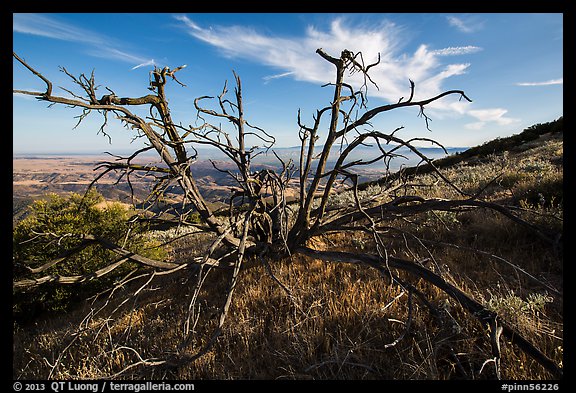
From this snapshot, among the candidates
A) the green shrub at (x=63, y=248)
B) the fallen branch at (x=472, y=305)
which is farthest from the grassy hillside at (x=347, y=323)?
the green shrub at (x=63, y=248)

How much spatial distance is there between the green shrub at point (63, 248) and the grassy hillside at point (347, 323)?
624 millimetres

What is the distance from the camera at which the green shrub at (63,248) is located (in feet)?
16.0

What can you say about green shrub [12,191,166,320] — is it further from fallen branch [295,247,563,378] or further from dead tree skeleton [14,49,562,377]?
fallen branch [295,247,563,378]

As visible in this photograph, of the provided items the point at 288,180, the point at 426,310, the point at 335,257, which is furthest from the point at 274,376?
the point at 288,180

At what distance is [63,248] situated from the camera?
194 inches

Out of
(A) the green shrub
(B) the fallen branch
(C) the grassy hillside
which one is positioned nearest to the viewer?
(B) the fallen branch

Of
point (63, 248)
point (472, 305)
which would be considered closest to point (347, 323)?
point (472, 305)

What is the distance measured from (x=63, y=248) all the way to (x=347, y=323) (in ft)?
18.3

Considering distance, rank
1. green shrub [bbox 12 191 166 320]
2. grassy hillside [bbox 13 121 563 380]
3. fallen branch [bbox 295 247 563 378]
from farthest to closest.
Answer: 1. green shrub [bbox 12 191 166 320]
2. grassy hillside [bbox 13 121 563 380]
3. fallen branch [bbox 295 247 563 378]

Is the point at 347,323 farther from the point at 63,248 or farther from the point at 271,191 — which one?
the point at 63,248

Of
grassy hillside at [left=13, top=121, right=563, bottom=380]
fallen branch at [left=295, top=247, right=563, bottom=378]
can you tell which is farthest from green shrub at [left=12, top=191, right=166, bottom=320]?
fallen branch at [left=295, top=247, right=563, bottom=378]

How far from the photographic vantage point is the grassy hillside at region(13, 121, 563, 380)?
226 centimetres

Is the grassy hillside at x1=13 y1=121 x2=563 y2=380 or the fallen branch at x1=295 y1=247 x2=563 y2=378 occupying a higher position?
the fallen branch at x1=295 y1=247 x2=563 y2=378

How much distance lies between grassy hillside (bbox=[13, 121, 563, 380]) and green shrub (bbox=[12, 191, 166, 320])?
24.6 inches
